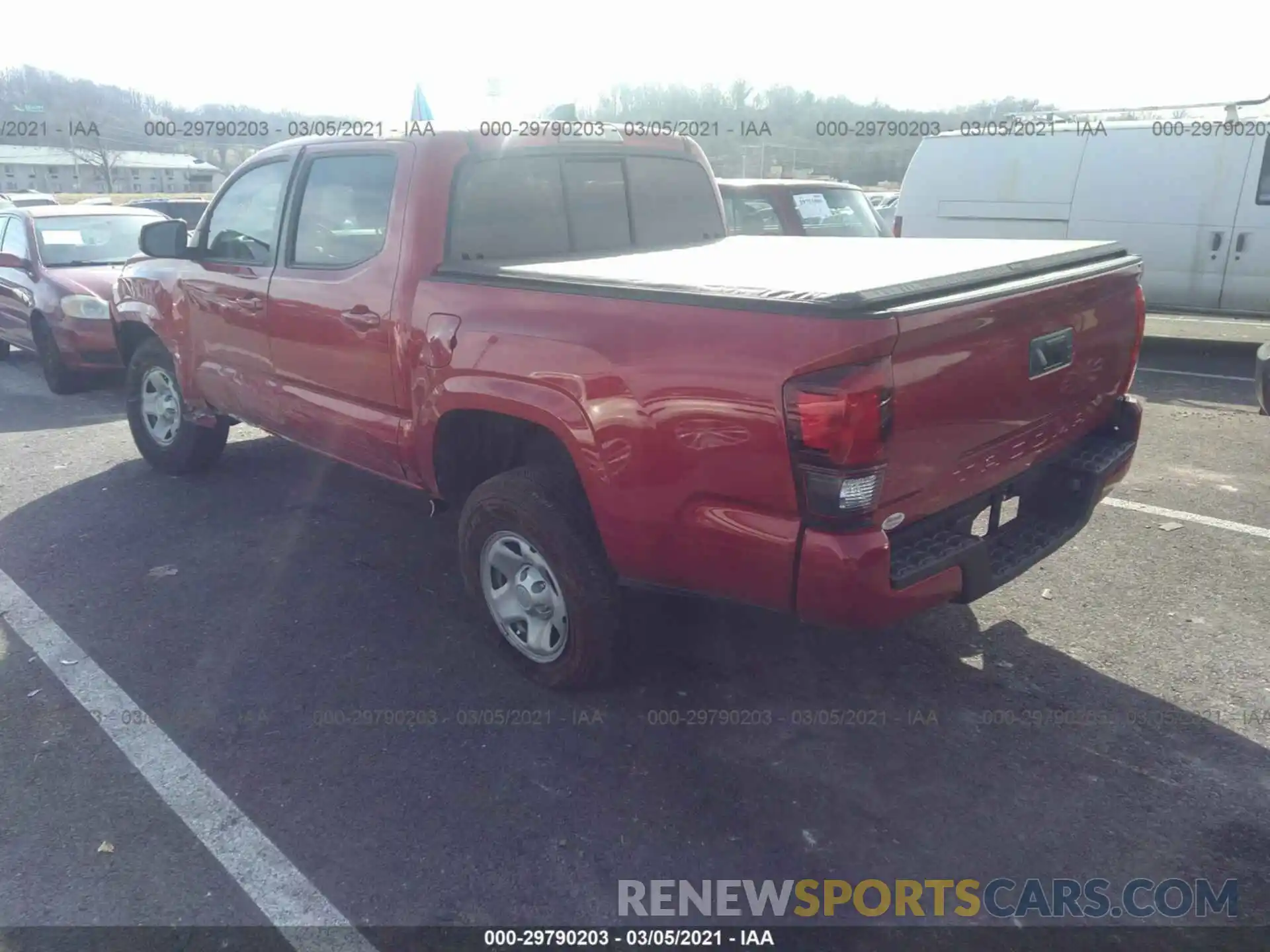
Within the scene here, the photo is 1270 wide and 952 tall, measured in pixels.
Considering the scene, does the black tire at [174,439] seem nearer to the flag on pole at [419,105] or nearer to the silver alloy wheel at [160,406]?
the silver alloy wheel at [160,406]

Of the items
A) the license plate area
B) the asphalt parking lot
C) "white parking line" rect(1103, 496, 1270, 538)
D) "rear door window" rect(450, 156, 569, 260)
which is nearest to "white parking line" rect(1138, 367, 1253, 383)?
"white parking line" rect(1103, 496, 1270, 538)

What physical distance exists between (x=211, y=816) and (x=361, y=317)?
2018 mm

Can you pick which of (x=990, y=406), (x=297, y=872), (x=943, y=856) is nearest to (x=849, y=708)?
(x=943, y=856)

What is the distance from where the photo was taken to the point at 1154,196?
31.4 ft

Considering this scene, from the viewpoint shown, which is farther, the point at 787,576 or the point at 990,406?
the point at 990,406

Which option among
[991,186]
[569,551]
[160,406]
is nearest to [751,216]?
[991,186]

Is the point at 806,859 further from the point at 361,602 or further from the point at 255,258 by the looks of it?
the point at 255,258

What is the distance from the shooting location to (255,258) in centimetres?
472

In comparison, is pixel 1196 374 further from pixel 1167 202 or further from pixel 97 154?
pixel 97 154

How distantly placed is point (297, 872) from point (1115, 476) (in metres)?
3.10

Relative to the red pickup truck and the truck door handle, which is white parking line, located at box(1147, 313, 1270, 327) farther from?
the truck door handle

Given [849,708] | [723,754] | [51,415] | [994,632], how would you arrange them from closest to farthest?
[723,754], [849,708], [994,632], [51,415]

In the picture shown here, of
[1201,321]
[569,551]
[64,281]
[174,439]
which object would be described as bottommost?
[1201,321]

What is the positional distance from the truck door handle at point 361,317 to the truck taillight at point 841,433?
6.75ft
